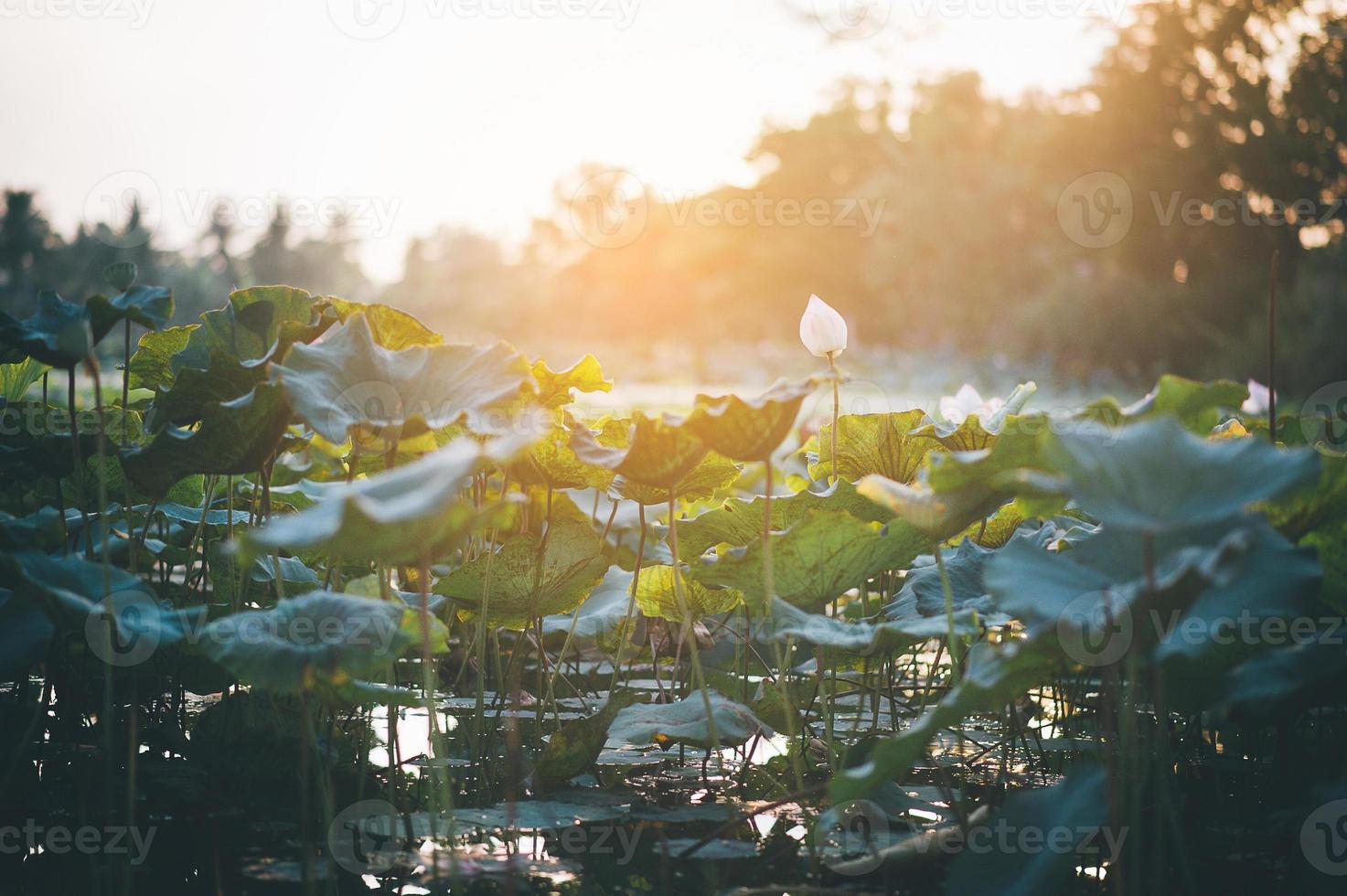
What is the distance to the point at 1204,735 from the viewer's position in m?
1.41

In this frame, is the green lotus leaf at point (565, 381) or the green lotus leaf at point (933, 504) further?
the green lotus leaf at point (565, 381)

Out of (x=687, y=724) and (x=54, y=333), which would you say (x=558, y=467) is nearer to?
(x=687, y=724)

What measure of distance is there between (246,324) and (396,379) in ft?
1.18

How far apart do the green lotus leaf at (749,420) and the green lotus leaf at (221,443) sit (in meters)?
0.41

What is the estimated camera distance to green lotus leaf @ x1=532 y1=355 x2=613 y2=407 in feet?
3.82

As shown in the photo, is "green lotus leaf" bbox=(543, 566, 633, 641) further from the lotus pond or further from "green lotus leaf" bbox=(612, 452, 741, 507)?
"green lotus leaf" bbox=(612, 452, 741, 507)

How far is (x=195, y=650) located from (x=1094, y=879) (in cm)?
105

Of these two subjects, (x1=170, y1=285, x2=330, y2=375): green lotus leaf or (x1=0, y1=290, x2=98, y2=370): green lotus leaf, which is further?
(x1=170, y1=285, x2=330, y2=375): green lotus leaf

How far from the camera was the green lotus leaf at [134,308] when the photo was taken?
98 cm

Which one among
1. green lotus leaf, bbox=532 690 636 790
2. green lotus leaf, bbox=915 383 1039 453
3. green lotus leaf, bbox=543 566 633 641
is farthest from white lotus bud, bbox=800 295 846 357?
green lotus leaf, bbox=532 690 636 790

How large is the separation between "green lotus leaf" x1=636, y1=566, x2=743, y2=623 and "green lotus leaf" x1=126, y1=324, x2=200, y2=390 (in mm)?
667

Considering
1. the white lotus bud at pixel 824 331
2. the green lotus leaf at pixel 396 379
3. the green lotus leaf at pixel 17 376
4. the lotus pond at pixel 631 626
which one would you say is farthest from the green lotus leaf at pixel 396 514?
the green lotus leaf at pixel 17 376

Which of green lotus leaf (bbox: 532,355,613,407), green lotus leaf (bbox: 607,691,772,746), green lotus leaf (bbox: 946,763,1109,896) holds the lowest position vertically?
green lotus leaf (bbox: 946,763,1109,896)

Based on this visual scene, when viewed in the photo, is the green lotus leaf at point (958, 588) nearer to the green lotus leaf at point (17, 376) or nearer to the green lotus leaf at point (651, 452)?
the green lotus leaf at point (651, 452)
